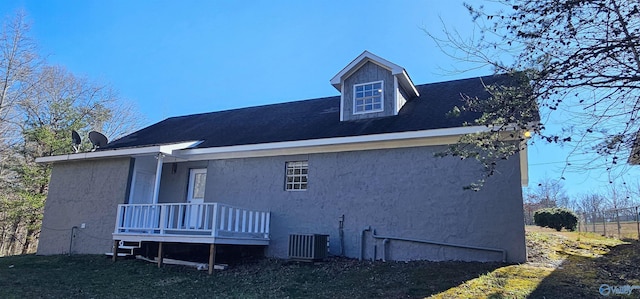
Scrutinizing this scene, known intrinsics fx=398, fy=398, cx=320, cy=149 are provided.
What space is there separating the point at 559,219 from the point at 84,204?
16.4 m

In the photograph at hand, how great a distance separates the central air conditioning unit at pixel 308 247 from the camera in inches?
349

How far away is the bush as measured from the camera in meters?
14.8

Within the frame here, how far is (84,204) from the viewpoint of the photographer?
12086 mm

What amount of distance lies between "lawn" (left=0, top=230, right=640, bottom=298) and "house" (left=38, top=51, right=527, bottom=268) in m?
0.71

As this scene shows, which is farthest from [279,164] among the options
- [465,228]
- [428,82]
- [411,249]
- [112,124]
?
[112,124]

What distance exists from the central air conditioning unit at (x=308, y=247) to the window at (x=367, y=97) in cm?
384

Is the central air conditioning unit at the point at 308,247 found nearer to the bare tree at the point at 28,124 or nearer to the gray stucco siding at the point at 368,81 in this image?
the gray stucco siding at the point at 368,81

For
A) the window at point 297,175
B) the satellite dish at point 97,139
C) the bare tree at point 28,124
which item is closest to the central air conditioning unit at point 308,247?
the window at point 297,175

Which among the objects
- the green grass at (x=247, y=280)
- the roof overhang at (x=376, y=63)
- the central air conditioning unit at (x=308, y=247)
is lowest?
the green grass at (x=247, y=280)

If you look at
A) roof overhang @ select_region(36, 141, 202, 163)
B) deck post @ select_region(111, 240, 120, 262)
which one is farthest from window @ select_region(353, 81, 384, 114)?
deck post @ select_region(111, 240, 120, 262)

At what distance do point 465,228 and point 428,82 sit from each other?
600cm

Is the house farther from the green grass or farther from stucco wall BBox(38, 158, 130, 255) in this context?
the green grass

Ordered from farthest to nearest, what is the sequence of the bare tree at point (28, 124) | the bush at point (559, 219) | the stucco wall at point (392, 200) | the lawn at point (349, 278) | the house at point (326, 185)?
the bare tree at point (28, 124) → the bush at point (559, 219) → the house at point (326, 185) → the stucco wall at point (392, 200) → the lawn at point (349, 278)

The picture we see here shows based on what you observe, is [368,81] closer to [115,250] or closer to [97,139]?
[115,250]
